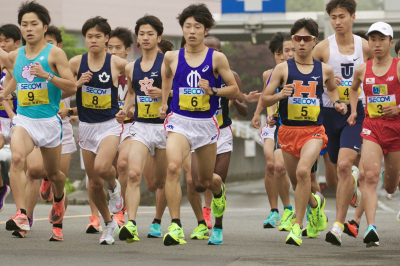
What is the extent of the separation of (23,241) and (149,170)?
6.40 ft

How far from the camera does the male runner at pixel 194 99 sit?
877cm

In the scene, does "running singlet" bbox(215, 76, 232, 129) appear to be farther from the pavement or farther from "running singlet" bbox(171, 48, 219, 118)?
the pavement

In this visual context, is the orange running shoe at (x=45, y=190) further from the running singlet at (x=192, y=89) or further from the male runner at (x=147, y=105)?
the running singlet at (x=192, y=89)

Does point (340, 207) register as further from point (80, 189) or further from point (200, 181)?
point (80, 189)

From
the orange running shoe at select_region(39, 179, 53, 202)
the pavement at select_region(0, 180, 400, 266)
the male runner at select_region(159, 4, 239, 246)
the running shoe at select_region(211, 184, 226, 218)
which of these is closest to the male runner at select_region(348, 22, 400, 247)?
the pavement at select_region(0, 180, 400, 266)

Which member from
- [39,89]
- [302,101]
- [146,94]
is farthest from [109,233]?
[302,101]

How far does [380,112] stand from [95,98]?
136 inches

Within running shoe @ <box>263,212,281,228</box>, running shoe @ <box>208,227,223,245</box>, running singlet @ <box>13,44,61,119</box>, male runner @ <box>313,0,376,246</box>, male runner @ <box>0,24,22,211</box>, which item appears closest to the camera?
running singlet @ <box>13,44,61,119</box>

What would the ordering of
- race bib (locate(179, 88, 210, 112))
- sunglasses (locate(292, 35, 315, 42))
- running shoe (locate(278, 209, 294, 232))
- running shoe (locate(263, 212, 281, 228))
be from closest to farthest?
race bib (locate(179, 88, 210, 112))
sunglasses (locate(292, 35, 315, 42))
running shoe (locate(278, 209, 294, 232))
running shoe (locate(263, 212, 281, 228))

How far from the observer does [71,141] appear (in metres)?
11.1

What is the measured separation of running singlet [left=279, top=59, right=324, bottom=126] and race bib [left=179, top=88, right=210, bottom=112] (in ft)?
3.72

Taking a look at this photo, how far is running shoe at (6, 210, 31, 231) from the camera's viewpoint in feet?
27.4

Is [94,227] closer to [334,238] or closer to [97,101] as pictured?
[97,101]

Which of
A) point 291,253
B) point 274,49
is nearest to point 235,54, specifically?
point 274,49
